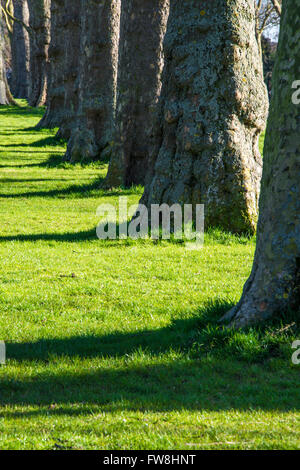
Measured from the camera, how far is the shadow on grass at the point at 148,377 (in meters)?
4.03

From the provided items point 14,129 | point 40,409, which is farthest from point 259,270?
point 14,129

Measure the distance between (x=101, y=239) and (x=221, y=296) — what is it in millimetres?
3291

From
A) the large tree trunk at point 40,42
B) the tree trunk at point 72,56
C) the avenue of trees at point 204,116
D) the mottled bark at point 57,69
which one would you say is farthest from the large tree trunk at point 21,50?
the avenue of trees at point 204,116

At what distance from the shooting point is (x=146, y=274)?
24.5 feet

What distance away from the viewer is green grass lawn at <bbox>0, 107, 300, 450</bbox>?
361 centimetres

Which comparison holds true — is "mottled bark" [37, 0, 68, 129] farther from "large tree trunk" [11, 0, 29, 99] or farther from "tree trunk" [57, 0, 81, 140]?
"large tree trunk" [11, 0, 29, 99]

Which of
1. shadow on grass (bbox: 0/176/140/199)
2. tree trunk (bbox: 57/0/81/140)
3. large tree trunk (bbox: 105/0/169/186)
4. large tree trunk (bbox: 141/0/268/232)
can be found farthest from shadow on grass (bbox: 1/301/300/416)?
tree trunk (bbox: 57/0/81/140)

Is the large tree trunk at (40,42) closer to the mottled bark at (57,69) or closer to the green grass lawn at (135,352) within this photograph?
the mottled bark at (57,69)

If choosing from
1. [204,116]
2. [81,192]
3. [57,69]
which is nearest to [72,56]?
[57,69]

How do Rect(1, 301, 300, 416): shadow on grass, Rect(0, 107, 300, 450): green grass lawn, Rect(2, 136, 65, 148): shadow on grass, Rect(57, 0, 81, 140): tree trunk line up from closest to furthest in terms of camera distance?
Rect(0, 107, 300, 450): green grass lawn, Rect(1, 301, 300, 416): shadow on grass, Rect(57, 0, 81, 140): tree trunk, Rect(2, 136, 65, 148): shadow on grass

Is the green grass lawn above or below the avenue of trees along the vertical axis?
below

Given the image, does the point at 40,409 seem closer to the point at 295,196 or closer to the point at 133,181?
the point at 295,196

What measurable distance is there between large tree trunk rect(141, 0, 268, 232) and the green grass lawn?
2.24 feet

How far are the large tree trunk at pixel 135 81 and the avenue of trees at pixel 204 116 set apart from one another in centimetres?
2
